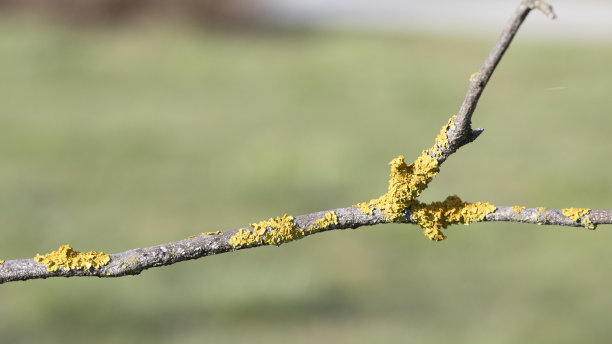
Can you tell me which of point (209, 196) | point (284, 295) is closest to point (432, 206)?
point (284, 295)

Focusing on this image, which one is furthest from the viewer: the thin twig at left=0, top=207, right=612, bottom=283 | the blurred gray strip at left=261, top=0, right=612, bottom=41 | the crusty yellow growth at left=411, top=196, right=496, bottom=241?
the blurred gray strip at left=261, top=0, right=612, bottom=41

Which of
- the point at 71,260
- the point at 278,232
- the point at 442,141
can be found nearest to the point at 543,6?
the point at 442,141

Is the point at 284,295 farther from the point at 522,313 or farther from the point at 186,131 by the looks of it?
the point at 186,131

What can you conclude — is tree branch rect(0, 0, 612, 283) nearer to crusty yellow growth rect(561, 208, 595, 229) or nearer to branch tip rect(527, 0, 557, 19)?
crusty yellow growth rect(561, 208, 595, 229)

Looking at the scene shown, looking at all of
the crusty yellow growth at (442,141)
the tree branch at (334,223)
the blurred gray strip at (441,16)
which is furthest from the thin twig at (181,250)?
the blurred gray strip at (441,16)

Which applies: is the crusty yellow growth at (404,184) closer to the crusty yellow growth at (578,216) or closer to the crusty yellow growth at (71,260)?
the crusty yellow growth at (578,216)

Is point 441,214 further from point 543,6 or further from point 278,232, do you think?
point 543,6

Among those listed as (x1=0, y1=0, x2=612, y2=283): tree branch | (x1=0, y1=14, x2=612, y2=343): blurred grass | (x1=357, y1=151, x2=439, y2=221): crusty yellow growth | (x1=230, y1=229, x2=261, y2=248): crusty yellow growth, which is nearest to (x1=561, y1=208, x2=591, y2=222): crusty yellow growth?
(x1=0, y1=0, x2=612, y2=283): tree branch
